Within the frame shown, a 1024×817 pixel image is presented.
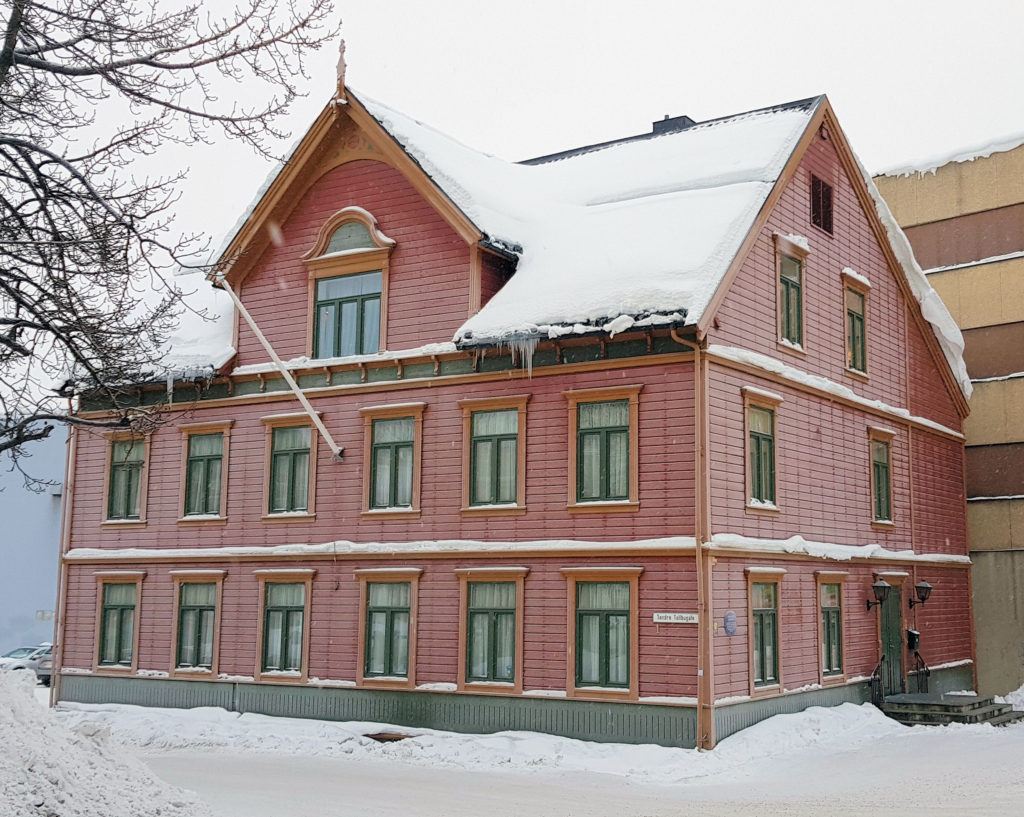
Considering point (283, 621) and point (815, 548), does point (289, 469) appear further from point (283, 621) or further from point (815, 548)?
point (815, 548)

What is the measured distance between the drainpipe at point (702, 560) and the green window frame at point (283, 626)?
833 centimetres

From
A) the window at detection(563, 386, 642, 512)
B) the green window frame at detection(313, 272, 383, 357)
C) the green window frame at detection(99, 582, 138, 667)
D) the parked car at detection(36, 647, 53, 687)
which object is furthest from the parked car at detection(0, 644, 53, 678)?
the window at detection(563, 386, 642, 512)

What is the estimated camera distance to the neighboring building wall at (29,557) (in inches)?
2197

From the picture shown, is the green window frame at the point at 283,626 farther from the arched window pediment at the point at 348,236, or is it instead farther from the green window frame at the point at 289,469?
the arched window pediment at the point at 348,236

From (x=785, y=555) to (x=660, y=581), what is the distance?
3.21 metres

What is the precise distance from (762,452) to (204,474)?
11597mm

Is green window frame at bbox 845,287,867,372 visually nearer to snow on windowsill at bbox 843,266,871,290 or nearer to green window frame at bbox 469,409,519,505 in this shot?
snow on windowsill at bbox 843,266,871,290

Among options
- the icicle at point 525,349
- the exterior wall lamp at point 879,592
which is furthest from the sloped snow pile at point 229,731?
the exterior wall lamp at point 879,592

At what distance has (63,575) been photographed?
1081 inches

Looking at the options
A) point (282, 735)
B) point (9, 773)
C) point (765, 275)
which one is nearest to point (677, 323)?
point (765, 275)

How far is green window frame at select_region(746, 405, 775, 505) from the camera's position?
860 inches

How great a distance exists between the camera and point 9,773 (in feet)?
39.2

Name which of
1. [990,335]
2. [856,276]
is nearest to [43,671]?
[856,276]

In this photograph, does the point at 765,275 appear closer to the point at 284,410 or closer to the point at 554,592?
the point at 554,592
